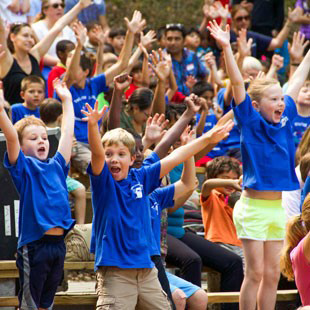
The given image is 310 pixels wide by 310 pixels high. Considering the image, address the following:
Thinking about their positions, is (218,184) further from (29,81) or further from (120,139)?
(29,81)

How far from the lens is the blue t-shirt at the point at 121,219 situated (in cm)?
554

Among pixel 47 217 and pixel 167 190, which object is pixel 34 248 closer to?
pixel 47 217

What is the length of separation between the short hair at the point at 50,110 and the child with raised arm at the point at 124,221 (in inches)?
91.4

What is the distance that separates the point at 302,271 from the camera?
15.7 ft

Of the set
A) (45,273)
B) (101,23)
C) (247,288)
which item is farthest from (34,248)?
(101,23)

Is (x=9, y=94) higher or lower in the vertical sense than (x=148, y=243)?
higher

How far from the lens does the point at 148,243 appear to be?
18.7 feet

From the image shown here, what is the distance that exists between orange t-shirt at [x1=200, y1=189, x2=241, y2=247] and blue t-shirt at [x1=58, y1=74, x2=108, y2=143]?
208 centimetres

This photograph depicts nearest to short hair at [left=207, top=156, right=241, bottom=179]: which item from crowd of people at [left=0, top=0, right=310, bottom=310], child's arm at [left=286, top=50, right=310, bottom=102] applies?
crowd of people at [left=0, top=0, right=310, bottom=310]

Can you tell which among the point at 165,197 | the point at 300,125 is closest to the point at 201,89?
the point at 300,125

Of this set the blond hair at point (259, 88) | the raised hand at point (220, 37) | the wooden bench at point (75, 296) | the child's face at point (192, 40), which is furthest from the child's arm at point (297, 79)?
the child's face at point (192, 40)

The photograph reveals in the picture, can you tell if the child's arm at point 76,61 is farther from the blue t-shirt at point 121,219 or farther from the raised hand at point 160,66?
the blue t-shirt at point 121,219

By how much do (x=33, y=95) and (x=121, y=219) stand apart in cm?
332

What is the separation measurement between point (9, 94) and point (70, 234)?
3.03m
